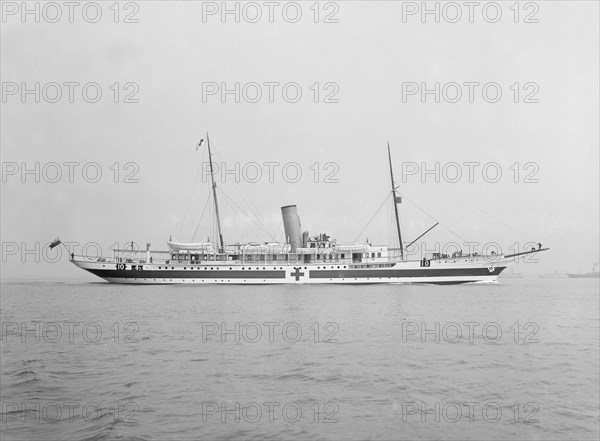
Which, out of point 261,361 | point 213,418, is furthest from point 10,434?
point 261,361

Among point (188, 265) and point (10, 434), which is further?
point (188, 265)

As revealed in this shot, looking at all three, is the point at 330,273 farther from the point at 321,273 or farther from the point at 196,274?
the point at 196,274

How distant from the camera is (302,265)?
5741cm

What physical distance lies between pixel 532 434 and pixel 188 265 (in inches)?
2057

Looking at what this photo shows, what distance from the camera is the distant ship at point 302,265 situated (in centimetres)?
5694

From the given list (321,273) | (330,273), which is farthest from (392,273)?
(321,273)

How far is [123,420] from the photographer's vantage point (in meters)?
9.06

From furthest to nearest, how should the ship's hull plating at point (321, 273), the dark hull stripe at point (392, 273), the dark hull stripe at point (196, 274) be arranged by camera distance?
the dark hull stripe at point (196, 274) → the ship's hull plating at point (321, 273) → the dark hull stripe at point (392, 273)

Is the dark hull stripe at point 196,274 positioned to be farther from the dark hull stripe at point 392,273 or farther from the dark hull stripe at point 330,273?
the dark hull stripe at point 392,273

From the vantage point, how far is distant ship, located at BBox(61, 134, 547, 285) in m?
56.9

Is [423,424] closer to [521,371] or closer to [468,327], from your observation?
[521,371]

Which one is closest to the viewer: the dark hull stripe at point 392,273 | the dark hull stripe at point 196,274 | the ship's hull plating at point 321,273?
the dark hull stripe at point 392,273

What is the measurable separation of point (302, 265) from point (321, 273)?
2.52 metres

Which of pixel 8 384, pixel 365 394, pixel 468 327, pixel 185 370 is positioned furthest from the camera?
pixel 468 327
